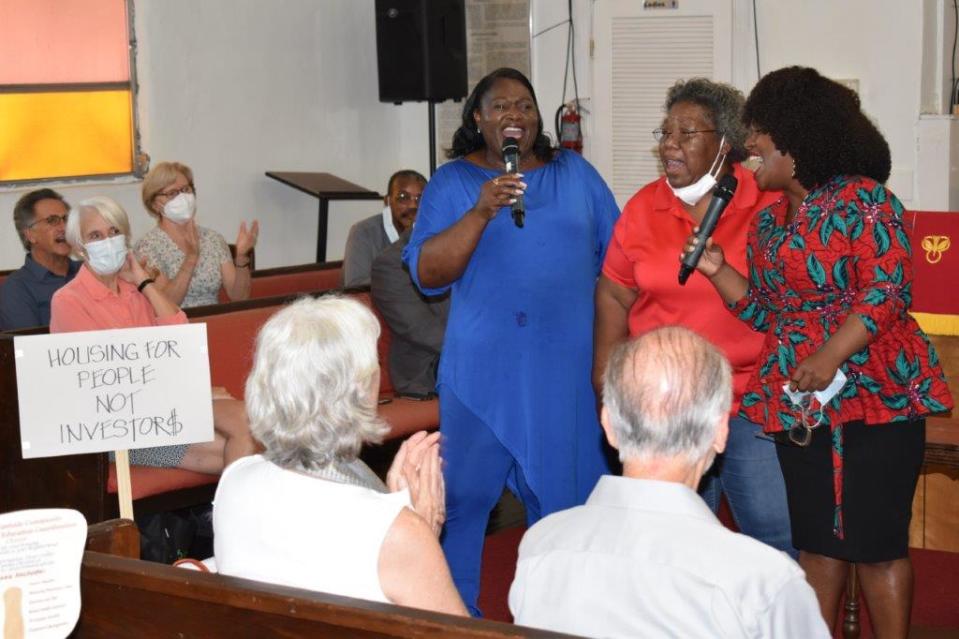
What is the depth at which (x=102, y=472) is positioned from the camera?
4332 mm

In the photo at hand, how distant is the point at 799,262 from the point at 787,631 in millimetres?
1277

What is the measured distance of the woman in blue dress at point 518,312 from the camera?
11.1 feet

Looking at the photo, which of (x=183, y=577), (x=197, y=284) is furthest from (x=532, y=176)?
(x=197, y=284)

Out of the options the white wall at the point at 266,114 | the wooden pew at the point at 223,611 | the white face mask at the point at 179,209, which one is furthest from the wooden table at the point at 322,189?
the wooden pew at the point at 223,611

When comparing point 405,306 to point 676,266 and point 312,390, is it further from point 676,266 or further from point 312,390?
point 312,390

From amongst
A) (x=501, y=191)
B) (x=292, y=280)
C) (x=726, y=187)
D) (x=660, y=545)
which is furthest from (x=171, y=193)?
(x=660, y=545)

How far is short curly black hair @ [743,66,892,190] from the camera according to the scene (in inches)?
112

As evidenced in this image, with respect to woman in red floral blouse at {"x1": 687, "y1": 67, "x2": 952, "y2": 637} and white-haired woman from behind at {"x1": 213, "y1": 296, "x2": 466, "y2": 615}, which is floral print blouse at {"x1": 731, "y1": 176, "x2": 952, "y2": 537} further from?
white-haired woman from behind at {"x1": 213, "y1": 296, "x2": 466, "y2": 615}

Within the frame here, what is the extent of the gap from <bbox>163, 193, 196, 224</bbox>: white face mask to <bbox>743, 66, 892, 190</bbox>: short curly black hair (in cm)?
348

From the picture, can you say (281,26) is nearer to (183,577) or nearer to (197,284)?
(197,284)

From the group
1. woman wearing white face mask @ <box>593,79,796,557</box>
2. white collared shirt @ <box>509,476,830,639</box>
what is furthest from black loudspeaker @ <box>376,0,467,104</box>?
white collared shirt @ <box>509,476,830,639</box>

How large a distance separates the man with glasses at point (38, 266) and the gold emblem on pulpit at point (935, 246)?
10.8 feet

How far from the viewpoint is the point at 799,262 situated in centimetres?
285

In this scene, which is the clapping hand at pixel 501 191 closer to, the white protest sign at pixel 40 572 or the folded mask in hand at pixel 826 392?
the folded mask in hand at pixel 826 392
